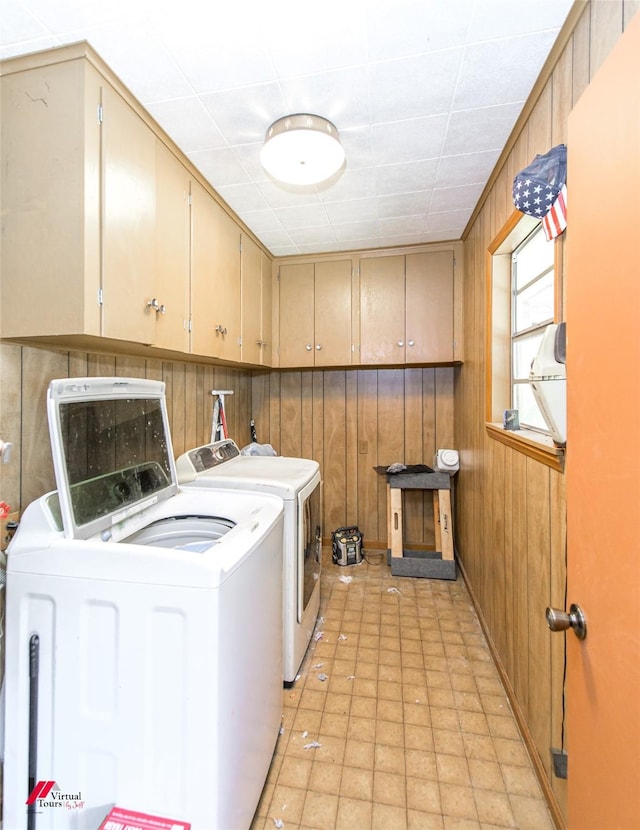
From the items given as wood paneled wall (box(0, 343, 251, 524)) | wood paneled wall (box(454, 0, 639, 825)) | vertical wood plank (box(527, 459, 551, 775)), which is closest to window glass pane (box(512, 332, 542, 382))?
wood paneled wall (box(454, 0, 639, 825))

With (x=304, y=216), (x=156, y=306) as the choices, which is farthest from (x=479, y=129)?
(x=156, y=306)

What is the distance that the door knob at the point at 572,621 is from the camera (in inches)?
30.7

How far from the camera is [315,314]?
3.10m

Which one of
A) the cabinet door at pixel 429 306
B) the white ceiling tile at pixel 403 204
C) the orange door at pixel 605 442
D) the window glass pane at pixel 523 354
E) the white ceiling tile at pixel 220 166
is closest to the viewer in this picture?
the orange door at pixel 605 442

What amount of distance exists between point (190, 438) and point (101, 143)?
158 centimetres

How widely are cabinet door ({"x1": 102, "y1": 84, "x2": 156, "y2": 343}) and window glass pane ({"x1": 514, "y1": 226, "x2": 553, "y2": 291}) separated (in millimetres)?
1605

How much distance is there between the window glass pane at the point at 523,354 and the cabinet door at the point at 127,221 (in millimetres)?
1694

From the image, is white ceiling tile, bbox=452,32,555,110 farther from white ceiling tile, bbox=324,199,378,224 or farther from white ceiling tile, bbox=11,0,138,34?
white ceiling tile, bbox=11,0,138,34

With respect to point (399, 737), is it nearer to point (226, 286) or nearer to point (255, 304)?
point (226, 286)

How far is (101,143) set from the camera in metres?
1.26

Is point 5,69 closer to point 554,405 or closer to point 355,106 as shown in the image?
point 355,106

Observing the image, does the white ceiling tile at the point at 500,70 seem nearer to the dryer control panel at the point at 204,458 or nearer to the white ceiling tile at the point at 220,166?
the white ceiling tile at the point at 220,166

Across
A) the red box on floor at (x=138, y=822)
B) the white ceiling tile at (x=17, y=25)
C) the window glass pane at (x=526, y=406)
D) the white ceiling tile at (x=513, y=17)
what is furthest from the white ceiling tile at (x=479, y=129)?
the red box on floor at (x=138, y=822)

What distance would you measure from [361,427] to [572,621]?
262cm
